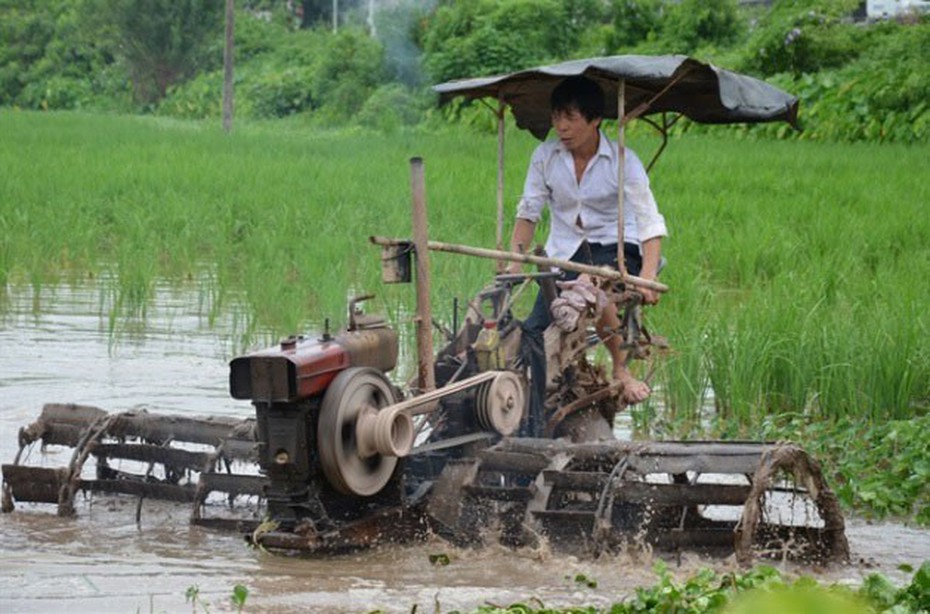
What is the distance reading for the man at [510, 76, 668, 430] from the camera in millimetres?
5781

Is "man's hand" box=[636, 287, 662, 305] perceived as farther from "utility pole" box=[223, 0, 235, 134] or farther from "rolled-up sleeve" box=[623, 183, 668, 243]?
"utility pole" box=[223, 0, 235, 134]

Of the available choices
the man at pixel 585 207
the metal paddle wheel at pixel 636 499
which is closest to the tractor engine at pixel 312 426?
Answer: the metal paddle wheel at pixel 636 499

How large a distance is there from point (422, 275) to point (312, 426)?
2.06ft

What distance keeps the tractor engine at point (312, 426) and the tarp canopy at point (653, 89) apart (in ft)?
4.16

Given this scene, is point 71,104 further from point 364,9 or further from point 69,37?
point 364,9

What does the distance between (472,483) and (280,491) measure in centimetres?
64

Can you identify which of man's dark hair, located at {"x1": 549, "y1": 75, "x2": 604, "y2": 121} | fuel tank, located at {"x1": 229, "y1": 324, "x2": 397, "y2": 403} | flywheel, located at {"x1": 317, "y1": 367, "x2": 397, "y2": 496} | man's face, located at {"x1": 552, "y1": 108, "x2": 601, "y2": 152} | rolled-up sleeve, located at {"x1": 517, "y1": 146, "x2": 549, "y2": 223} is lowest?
flywheel, located at {"x1": 317, "y1": 367, "x2": 397, "y2": 496}

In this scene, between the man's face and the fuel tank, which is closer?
the fuel tank

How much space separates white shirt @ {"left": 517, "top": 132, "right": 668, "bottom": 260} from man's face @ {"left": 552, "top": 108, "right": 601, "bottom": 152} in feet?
0.34

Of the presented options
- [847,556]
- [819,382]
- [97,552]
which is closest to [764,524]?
[847,556]

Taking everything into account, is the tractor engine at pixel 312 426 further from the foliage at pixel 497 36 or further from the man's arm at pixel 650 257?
the foliage at pixel 497 36

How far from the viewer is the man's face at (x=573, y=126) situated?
580 centimetres

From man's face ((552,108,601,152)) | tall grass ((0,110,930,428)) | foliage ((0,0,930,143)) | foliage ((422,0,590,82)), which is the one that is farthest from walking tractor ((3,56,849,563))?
foliage ((422,0,590,82))

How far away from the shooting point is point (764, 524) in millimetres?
5016
